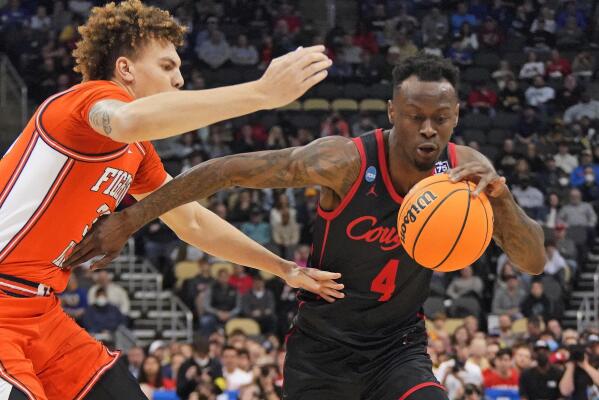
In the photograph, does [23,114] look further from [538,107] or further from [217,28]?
[538,107]

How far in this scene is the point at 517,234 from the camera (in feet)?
16.8

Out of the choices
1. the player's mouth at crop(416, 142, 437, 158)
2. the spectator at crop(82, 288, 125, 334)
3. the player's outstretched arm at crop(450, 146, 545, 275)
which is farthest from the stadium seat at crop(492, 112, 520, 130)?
the player's mouth at crop(416, 142, 437, 158)

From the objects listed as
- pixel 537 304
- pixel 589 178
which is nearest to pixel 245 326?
pixel 537 304

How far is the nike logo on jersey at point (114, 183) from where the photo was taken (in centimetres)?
461

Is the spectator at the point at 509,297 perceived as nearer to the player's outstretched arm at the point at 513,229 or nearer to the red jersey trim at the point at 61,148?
the player's outstretched arm at the point at 513,229

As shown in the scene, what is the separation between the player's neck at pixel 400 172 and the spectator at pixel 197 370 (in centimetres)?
721

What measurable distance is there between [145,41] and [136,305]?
39.9 feet

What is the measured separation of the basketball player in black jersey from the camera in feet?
15.9

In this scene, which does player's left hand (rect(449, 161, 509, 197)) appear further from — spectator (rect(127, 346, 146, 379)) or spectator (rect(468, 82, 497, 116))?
spectator (rect(468, 82, 497, 116))

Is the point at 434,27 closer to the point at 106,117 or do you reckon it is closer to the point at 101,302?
the point at 101,302

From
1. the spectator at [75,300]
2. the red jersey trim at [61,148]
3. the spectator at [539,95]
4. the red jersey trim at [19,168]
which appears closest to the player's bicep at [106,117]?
the red jersey trim at [61,148]

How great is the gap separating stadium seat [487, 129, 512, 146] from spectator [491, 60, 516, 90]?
1.65 meters

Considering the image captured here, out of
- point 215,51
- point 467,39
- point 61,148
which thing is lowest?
point 467,39

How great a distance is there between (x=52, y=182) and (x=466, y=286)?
12.5m
